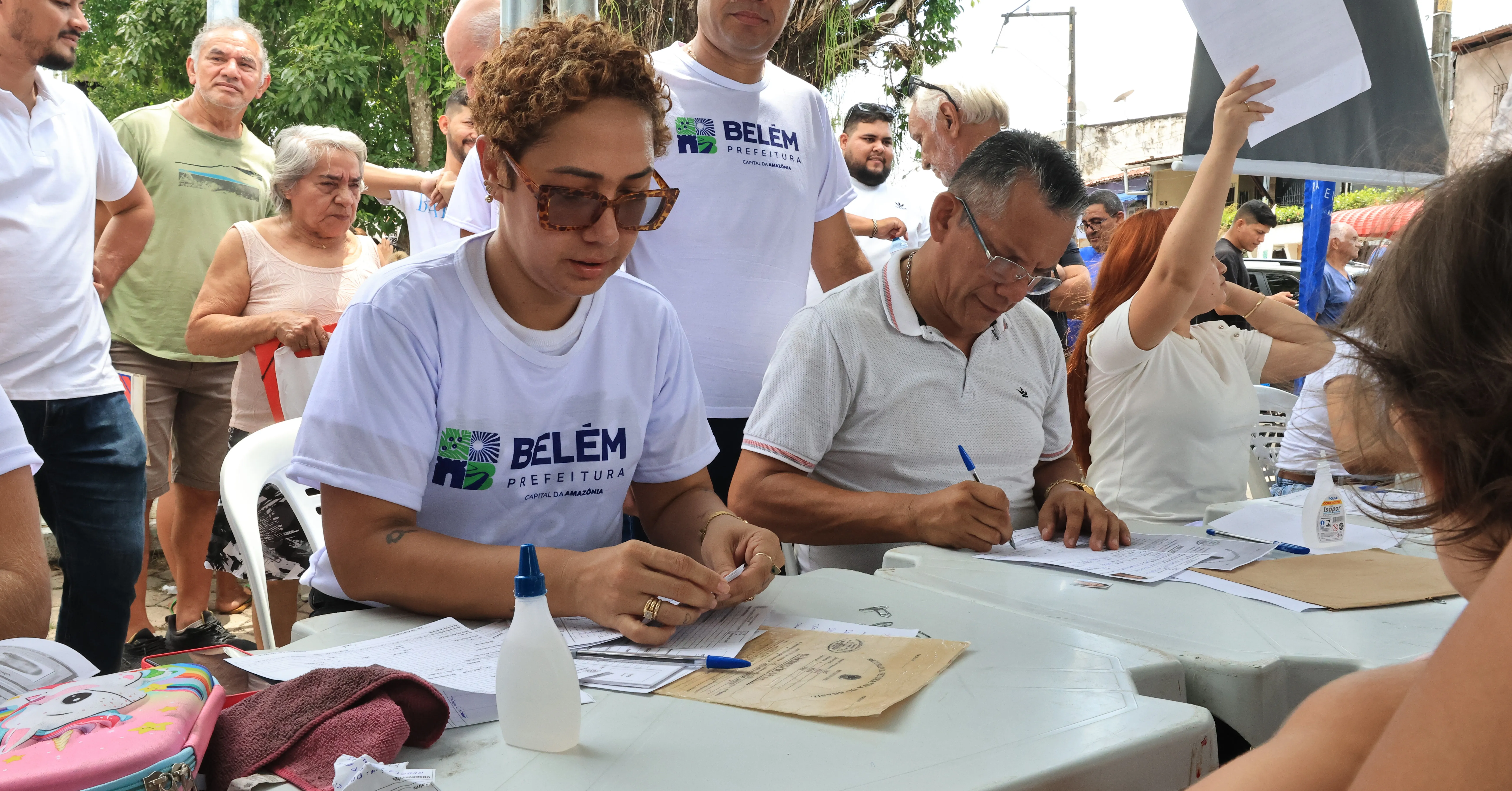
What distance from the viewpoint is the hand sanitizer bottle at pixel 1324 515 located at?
85.1 inches

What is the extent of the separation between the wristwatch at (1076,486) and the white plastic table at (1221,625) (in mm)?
416

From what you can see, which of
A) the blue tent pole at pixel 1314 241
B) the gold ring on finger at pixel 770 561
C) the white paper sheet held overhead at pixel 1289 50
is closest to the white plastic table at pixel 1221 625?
the gold ring on finger at pixel 770 561

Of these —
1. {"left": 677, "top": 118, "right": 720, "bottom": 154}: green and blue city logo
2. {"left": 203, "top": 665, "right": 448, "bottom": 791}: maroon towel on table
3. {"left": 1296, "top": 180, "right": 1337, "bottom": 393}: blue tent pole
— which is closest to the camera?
{"left": 203, "top": 665, "right": 448, "bottom": 791}: maroon towel on table

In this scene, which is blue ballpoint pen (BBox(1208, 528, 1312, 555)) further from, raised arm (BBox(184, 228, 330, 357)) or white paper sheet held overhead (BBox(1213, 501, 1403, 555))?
raised arm (BBox(184, 228, 330, 357))

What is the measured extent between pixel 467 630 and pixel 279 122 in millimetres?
12777

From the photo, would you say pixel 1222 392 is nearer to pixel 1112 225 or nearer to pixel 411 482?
pixel 411 482

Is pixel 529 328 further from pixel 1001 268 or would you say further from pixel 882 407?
pixel 1001 268

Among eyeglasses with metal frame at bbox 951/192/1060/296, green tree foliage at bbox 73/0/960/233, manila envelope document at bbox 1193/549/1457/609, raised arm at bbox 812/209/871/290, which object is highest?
green tree foliage at bbox 73/0/960/233

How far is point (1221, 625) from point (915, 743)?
71cm

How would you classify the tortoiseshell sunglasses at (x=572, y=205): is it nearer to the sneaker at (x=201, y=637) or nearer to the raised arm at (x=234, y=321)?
the raised arm at (x=234, y=321)

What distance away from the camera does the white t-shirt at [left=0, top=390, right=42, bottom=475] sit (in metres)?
1.59

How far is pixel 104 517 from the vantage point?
2680 millimetres

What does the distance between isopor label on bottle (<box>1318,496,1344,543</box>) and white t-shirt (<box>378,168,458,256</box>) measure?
2717mm

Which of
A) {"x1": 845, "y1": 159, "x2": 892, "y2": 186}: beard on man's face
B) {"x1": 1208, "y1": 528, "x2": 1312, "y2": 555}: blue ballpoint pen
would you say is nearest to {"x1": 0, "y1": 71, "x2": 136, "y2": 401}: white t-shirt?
{"x1": 1208, "y1": 528, "x2": 1312, "y2": 555}: blue ballpoint pen
